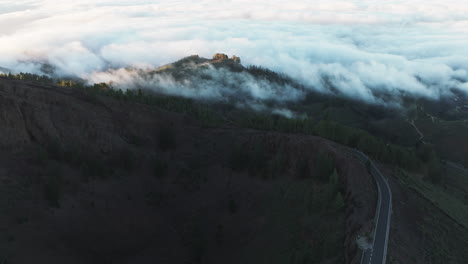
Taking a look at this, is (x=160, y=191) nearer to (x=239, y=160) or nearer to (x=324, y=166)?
(x=239, y=160)

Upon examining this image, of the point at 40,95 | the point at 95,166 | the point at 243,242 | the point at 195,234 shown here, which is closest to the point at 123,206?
the point at 95,166

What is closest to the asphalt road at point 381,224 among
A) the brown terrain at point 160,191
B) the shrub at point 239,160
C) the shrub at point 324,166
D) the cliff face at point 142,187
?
the brown terrain at point 160,191

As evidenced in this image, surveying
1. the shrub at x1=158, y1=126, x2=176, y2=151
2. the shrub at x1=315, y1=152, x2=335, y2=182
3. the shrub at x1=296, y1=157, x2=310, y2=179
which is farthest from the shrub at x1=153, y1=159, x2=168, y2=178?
the shrub at x1=315, y1=152, x2=335, y2=182

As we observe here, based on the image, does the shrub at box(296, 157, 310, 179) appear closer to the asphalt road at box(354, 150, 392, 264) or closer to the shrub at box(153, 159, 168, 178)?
the asphalt road at box(354, 150, 392, 264)

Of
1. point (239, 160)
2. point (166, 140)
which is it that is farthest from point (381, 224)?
point (166, 140)

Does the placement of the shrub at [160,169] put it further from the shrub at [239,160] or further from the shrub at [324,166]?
the shrub at [324,166]
